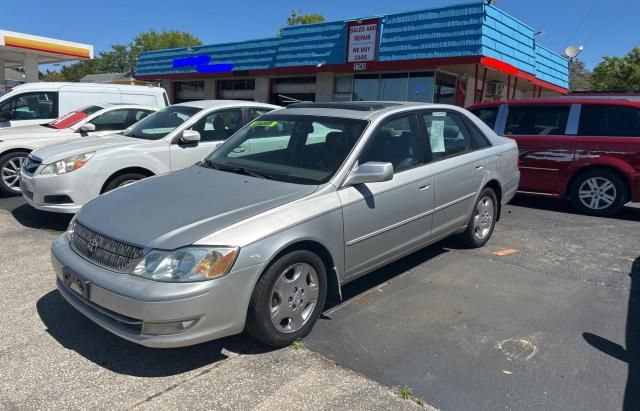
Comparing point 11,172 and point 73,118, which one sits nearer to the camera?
point 11,172

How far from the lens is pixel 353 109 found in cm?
439

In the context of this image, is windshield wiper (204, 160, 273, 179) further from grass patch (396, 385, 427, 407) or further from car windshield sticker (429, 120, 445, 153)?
grass patch (396, 385, 427, 407)

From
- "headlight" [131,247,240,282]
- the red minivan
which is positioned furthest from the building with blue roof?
"headlight" [131,247,240,282]

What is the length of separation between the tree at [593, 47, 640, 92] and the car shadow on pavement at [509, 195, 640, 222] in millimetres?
29983

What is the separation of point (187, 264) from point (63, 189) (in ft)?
11.9

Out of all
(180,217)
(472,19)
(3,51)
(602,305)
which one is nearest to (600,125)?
(602,305)

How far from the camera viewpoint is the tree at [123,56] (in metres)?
65.7

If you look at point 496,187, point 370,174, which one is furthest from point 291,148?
point 496,187

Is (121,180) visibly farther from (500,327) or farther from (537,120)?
(537,120)

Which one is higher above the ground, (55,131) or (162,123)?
A: (162,123)

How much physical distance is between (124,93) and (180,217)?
27.9 feet

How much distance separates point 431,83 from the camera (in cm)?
1391

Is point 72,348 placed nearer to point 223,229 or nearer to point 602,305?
point 223,229

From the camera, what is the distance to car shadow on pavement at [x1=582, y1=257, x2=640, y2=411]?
282 cm
